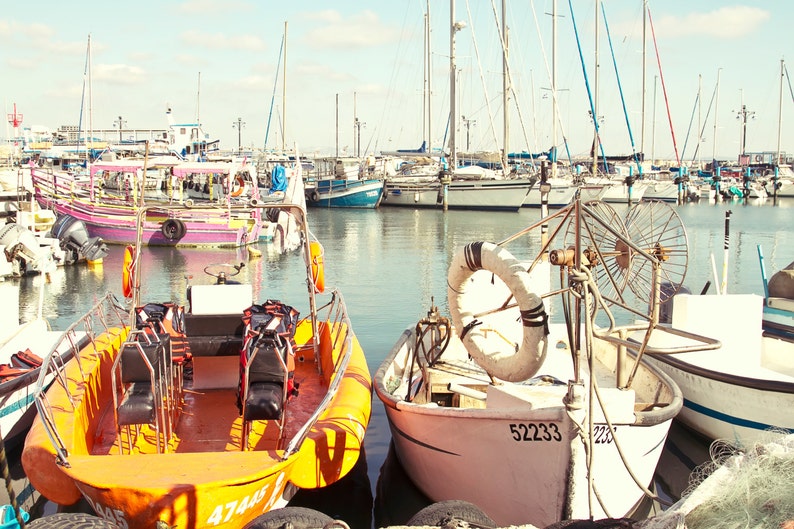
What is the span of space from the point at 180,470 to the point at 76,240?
65.8 ft

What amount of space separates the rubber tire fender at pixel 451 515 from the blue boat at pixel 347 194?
46.6m

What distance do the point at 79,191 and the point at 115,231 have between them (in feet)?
19.8

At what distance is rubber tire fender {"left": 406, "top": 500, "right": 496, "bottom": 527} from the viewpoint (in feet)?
17.9

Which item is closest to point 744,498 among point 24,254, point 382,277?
point 382,277

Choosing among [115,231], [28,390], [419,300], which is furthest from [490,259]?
[115,231]

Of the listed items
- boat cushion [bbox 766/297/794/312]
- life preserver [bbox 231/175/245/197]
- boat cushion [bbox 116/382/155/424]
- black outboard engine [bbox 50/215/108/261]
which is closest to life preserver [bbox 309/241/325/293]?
boat cushion [bbox 116/382/155/424]

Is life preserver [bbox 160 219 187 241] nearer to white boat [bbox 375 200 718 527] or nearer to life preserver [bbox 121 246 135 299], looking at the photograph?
life preserver [bbox 121 246 135 299]

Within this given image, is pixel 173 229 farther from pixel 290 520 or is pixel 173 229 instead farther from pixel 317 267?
pixel 290 520

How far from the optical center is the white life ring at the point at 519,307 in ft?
21.1

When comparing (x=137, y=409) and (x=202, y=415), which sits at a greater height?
(x=137, y=409)

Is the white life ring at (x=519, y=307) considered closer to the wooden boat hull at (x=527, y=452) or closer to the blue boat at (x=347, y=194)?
the wooden boat hull at (x=527, y=452)

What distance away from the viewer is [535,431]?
6230mm

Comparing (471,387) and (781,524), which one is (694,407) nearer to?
(471,387)

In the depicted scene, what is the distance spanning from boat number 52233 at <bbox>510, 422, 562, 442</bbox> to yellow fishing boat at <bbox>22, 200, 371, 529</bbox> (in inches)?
57.6
